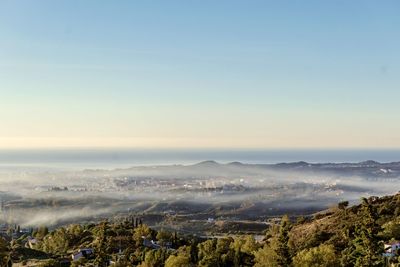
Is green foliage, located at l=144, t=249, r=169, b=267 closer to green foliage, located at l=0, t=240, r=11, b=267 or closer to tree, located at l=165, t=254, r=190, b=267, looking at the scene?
tree, located at l=165, t=254, r=190, b=267

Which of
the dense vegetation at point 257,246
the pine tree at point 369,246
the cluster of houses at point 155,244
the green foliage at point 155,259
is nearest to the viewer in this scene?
the pine tree at point 369,246

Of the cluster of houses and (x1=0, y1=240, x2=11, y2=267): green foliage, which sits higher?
(x1=0, y1=240, x2=11, y2=267): green foliage

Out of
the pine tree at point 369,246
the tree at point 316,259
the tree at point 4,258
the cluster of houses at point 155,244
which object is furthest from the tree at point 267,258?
the tree at point 4,258

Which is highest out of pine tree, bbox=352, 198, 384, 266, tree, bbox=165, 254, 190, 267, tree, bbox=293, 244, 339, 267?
pine tree, bbox=352, 198, 384, 266

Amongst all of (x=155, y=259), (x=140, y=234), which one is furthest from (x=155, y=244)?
(x=155, y=259)

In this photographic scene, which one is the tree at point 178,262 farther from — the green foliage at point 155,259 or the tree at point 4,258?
the tree at point 4,258

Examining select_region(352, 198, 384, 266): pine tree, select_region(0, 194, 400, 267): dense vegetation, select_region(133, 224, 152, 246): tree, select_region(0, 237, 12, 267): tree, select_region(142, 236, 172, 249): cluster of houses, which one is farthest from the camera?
select_region(142, 236, 172, 249): cluster of houses

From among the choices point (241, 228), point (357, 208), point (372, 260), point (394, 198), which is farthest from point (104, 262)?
point (241, 228)

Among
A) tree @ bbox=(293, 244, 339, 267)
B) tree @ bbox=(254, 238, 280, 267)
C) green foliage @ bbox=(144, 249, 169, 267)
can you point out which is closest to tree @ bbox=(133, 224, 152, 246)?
green foliage @ bbox=(144, 249, 169, 267)
